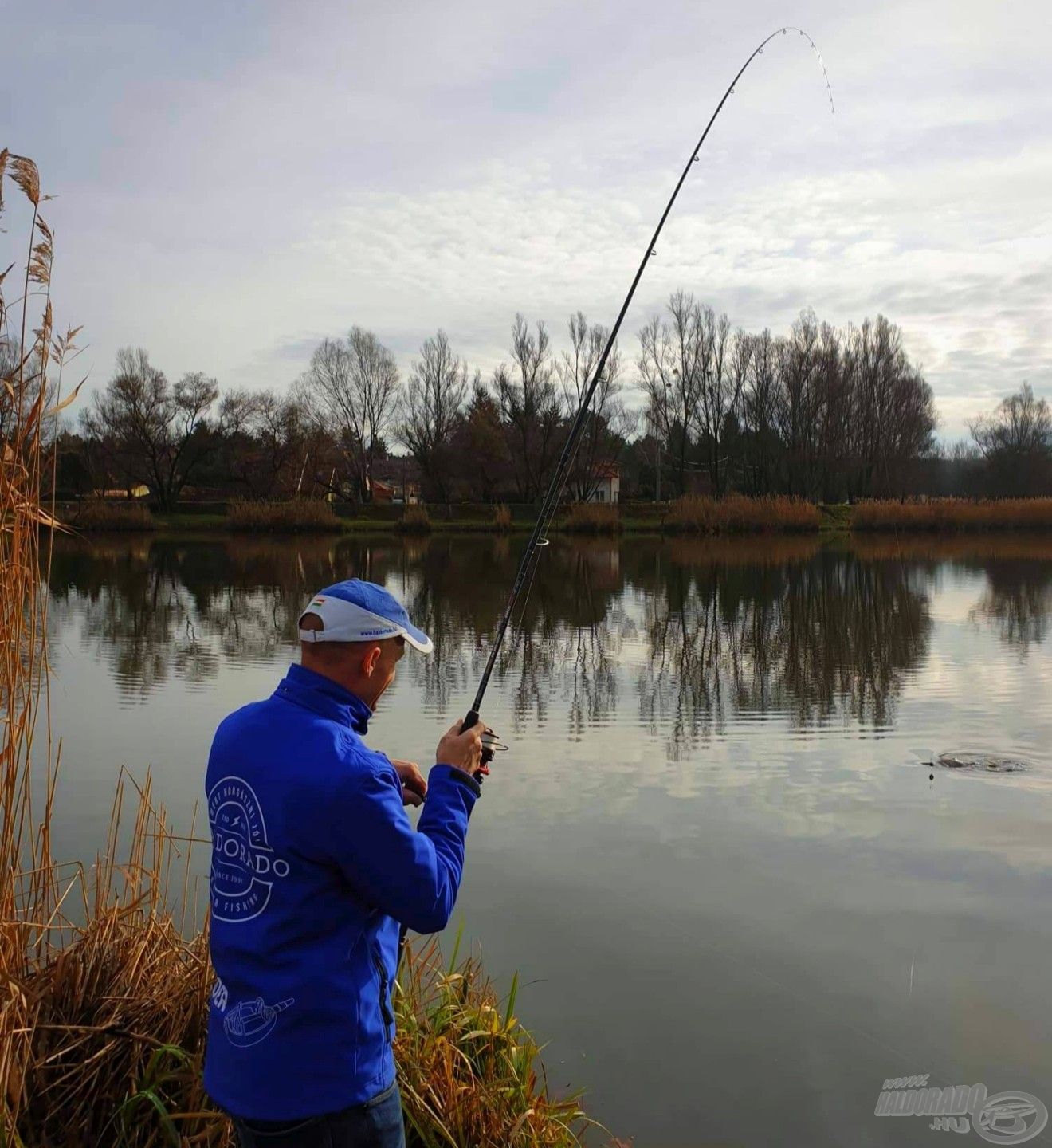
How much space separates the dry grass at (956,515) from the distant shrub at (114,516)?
101 feet

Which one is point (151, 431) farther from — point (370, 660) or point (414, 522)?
point (370, 660)

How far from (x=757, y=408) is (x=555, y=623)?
48991 millimetres

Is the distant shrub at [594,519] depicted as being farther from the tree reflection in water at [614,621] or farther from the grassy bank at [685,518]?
the tree reflection in water at [614,621]

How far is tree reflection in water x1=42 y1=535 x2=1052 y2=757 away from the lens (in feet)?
34.6

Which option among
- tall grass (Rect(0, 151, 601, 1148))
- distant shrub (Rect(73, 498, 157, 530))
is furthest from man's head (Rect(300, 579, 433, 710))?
distant shrub (Rect(73, 498, 157, 530))

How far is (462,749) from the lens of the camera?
2.21 m

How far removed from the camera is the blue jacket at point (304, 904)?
182 centimetres

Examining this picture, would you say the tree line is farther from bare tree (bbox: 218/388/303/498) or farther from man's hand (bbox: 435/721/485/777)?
man's hand (bbox: 435/721/485/777)

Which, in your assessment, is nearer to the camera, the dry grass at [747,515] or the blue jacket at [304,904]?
the blue jacket at [304,904]

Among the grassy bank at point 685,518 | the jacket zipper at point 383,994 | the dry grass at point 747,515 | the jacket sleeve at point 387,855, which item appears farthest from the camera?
the grassy bank at point 685,518

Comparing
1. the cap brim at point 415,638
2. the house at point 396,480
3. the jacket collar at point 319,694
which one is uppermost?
the house at point 396,480

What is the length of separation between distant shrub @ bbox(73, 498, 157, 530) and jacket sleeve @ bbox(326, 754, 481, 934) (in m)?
43.6

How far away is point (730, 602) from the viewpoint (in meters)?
19.2

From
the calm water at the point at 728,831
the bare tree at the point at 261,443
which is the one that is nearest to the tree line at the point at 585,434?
the bare tree at the point at 261,443
